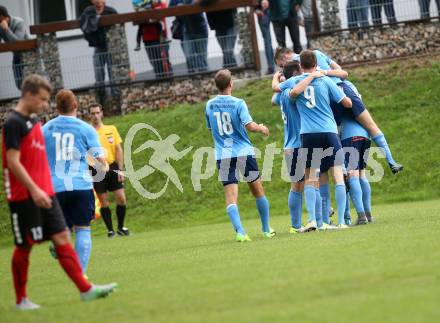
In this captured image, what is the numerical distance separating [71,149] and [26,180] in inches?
99.7

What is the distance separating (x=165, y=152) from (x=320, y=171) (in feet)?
30.7

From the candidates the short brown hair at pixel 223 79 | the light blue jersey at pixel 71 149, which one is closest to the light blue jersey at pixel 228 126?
the short brown hair at pixel 223 79

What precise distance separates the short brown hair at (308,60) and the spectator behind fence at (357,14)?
11007 millimetres

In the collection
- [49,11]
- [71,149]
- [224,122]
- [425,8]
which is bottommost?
[224,122]

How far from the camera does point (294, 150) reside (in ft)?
53.8

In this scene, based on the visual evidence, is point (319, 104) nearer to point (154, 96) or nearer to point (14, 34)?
point (154, 96)

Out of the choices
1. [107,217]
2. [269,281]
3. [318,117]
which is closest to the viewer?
[269,281]

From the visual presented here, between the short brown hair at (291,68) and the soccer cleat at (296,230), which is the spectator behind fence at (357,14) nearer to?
the short brown hair at (291,68)

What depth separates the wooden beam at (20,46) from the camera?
27750 mm

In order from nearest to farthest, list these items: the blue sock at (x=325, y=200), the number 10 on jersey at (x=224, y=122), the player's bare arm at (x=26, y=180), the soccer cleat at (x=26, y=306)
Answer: the player's bare arm at (x=26, y=180), the soccer cleat at (x=26, y=306), the number 10 on jersey at (x=224, y=122), the blue sock at (x=325, y=200)

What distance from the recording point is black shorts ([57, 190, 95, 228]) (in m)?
12.3

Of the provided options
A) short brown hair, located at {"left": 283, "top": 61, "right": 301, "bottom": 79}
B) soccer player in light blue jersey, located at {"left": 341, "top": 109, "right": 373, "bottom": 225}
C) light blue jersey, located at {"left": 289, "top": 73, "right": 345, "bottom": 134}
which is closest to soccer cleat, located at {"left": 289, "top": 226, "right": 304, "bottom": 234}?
soccer player in light blue jersey, located at {"left": 341, "top": 109, "right": 373, "bottom": 225}

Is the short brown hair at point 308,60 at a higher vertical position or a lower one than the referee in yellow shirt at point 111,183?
higher

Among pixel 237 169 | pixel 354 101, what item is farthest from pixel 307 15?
pixel 237 169
